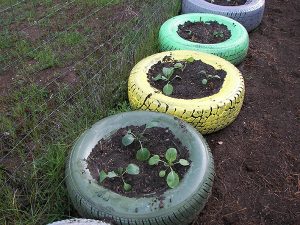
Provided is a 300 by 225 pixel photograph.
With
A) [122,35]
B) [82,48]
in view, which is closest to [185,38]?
[122,35]

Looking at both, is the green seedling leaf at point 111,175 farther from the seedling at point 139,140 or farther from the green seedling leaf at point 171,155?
the green seedling leaf at point 171,155

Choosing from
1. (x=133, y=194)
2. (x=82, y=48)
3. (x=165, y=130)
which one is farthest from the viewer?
(x=82, y=48)

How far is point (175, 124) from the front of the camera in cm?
247

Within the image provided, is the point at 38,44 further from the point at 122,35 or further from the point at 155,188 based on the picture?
the point at 155,188

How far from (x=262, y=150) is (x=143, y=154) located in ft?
3.43

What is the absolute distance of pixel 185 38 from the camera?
12.0 ft

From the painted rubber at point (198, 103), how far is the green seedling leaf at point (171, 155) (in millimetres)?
464

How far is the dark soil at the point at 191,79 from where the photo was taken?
2.88m

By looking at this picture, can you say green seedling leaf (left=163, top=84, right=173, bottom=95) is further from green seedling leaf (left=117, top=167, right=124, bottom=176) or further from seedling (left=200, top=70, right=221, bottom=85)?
green seedling leaf (left=117, top=167, right=124, bottom=176)

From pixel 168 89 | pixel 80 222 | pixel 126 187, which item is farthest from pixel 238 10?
pixel 80 222

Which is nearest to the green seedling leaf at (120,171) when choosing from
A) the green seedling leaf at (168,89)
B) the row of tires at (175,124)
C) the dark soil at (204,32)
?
the row of tires at (175,124)

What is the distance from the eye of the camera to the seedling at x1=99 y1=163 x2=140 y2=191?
6.91 feet

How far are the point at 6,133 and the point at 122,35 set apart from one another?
175 cm

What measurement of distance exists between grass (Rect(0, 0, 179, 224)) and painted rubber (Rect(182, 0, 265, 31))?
0.84 ft
